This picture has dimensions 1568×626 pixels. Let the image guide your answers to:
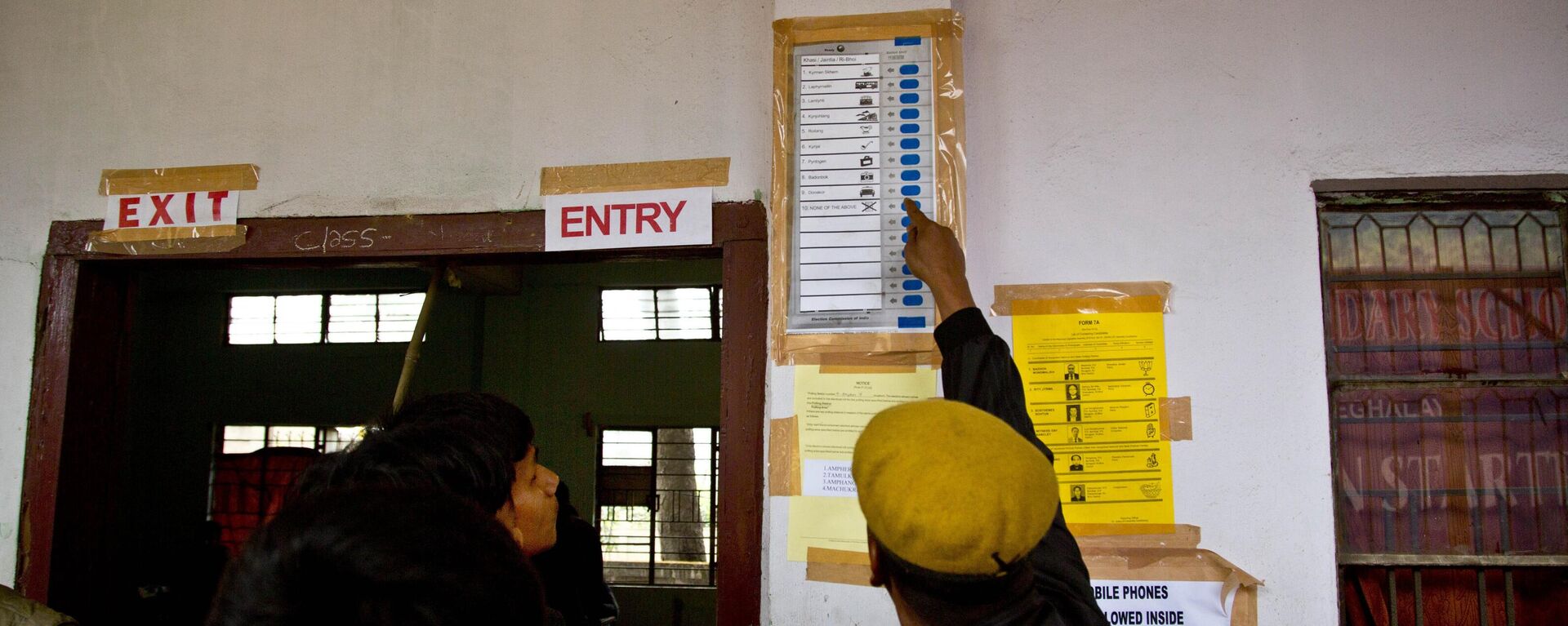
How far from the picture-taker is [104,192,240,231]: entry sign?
2262mm

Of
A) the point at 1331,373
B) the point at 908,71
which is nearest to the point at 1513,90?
the point at 1331,373

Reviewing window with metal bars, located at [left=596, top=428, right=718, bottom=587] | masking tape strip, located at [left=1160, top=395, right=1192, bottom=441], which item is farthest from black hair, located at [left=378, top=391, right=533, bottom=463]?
window with metal bars, located at [left=596, top=428, right=718, bottom=587]

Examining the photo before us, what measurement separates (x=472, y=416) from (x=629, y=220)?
85 centimetres

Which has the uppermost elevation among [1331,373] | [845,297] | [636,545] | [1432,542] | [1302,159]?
[1302,159]

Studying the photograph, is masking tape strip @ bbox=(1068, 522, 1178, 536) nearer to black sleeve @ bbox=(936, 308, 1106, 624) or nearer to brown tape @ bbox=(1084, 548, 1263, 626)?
brown tape @ bbox=(1084, 548, 1263, 626)

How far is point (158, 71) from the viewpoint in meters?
2.34

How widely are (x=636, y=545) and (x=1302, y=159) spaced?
28.1 feet

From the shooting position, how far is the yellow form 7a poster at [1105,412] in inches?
71.4

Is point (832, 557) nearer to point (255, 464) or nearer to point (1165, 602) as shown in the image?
point (1165, 602)

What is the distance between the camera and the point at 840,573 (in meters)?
1.81

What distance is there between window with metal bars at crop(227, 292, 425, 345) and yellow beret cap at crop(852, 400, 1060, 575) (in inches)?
363

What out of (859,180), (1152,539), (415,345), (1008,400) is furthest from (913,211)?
(415,345)

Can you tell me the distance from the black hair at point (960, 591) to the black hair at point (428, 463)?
20.9 inches

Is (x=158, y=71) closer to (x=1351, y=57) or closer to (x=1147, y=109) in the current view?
(x=1147, y=109)
